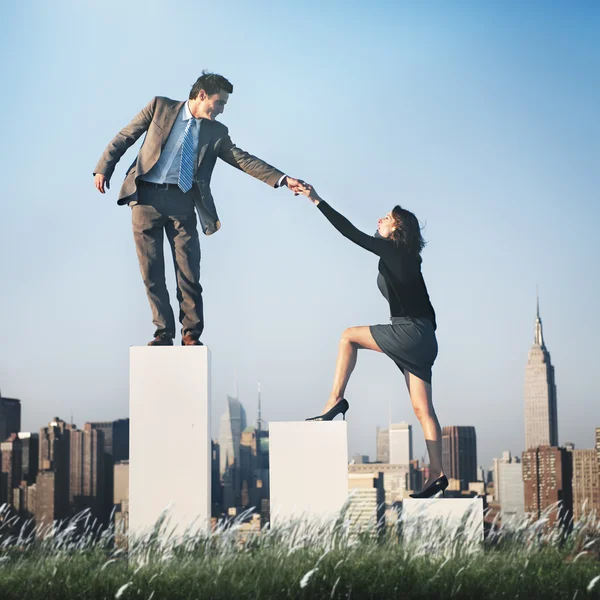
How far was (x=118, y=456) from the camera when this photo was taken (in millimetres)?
43656

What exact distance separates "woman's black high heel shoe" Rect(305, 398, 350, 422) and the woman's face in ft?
4.25

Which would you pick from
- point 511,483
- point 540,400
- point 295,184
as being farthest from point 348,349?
point 540,400

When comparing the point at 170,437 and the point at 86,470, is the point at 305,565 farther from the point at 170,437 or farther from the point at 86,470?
Result: the point at 86,470

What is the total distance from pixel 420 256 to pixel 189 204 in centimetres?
179

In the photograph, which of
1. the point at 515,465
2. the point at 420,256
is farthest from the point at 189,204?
the point at 515,465

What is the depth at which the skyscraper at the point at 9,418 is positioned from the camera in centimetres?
3906

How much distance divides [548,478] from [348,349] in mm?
27661

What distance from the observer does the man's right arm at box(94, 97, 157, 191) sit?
751cm

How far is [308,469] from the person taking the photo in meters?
6.88

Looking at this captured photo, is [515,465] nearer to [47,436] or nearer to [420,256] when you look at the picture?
[47,436]

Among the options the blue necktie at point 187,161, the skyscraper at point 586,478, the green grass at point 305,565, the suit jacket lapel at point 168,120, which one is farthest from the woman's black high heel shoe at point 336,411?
the skyscraper at point 586,478

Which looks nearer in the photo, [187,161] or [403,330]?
[403,330]

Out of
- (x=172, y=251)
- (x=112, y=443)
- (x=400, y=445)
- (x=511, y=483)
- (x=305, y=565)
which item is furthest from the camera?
(x=400, y=445)

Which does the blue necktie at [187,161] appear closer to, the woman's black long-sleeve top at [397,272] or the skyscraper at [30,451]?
the woman's black long-sleeve top at [397,272]
